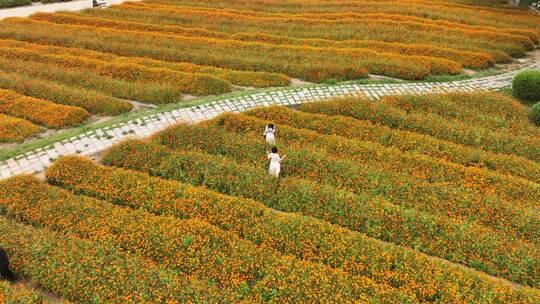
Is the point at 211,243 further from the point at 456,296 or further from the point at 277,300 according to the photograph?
the point at 456,296

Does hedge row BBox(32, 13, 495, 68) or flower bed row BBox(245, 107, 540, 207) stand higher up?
hedge row BBox(32, 13, 495, 68)

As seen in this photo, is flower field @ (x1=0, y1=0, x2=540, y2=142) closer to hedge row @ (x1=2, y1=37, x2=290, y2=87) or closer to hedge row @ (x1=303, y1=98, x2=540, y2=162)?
hedge row @ (x1=2, y1=37, x2=290, y2=87)

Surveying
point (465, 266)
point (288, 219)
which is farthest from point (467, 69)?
point (288, 219)

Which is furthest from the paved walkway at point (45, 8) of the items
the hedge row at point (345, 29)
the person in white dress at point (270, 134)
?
the person in white dress at point (270, 134)

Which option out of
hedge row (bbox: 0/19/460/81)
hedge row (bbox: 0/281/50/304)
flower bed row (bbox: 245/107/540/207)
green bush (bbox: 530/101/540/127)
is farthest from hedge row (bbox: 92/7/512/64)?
hedge row (bbox: 0/281/50/304)

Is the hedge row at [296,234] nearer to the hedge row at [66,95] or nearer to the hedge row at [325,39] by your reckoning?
the hedge row at [66,95]

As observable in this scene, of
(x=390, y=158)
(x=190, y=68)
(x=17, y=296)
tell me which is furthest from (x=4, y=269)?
(x=190, y=68)

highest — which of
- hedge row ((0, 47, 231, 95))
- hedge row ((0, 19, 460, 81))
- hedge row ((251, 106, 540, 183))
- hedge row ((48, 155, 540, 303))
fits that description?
hedge row ((0, 19, 460, 81))

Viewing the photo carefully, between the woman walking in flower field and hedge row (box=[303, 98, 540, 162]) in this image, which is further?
hedge row (box=[303, 98, 540, 162])

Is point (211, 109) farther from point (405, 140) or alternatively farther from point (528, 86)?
point (528, 86)
